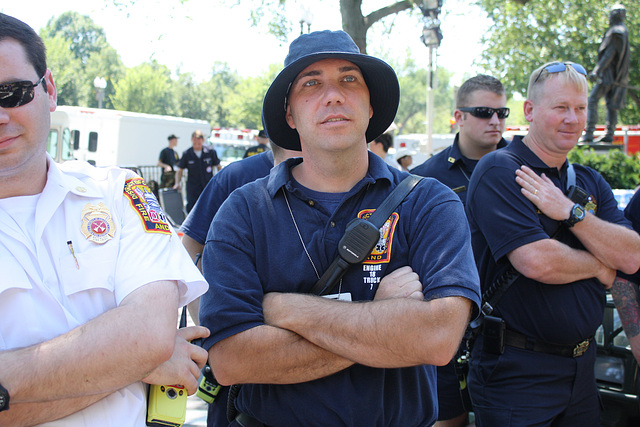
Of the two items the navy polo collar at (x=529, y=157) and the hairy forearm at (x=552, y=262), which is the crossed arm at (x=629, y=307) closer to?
the hairy forearm at (x=552, y=262)

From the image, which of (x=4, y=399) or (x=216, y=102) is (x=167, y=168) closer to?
(x=4, y=399)

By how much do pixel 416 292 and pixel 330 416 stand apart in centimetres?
51

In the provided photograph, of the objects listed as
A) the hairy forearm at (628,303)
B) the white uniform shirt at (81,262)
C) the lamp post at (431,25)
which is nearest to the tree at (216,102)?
the lamp post at (431,25)

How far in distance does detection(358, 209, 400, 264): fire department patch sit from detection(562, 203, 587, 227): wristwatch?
4.27ft

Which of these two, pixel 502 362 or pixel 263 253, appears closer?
pixel 263 253

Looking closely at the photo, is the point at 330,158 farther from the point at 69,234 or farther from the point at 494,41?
the point at 494,41

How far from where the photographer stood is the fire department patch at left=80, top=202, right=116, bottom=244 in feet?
6.25

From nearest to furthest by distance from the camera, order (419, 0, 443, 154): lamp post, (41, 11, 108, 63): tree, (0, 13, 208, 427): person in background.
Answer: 1. (0, 13, 208, 427): person in background
2. (419, 0, 443, 154): lamp post
3. (41, 11, 108, 63): tree

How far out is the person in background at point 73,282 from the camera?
164 centimetres

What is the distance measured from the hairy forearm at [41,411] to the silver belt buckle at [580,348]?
7.92ft

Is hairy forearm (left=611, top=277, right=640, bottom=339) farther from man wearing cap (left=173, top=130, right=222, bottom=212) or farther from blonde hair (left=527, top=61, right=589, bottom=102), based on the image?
man wearing cap (left=173, top=130, right=222, bottom=212)

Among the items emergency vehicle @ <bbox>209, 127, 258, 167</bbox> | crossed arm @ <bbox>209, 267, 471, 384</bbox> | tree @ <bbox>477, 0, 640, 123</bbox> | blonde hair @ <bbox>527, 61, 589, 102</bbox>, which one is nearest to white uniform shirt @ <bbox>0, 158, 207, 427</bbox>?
crossed arm @ <bbox>209, 267, 471, 384</bbox>

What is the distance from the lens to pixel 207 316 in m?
2.10

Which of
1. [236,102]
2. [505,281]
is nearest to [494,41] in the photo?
[505,281]
